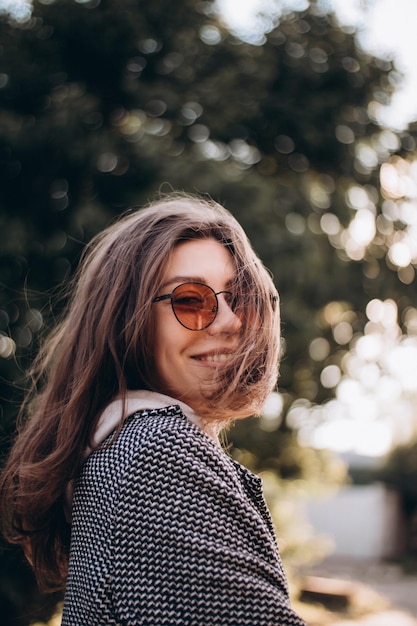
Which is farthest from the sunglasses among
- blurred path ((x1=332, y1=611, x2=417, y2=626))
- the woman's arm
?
blurred path ((x1=332, y1=611, x2=417, y2=626))

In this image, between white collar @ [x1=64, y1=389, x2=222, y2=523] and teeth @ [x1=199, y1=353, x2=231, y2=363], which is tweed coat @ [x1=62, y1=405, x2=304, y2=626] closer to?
white collar @ [x1=64, y1=389, x2=222, y2=523]

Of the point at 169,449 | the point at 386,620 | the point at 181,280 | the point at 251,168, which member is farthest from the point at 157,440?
the point at 386,620

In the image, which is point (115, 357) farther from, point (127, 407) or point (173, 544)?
point (173, 544)

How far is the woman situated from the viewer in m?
1.09

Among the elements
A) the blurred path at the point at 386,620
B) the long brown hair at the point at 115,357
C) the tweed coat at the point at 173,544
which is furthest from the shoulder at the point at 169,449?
the blurred path at the point at 386,620

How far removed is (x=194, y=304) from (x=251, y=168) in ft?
24.0

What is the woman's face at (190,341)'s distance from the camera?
144 cm

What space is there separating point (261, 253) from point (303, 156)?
298cm

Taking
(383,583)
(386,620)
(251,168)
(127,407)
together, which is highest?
(127,407)

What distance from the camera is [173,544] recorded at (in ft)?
3.59

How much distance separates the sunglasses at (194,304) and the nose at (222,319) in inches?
0.5

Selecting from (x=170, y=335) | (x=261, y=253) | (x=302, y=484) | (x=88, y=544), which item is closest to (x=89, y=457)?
(x=88, y=544)

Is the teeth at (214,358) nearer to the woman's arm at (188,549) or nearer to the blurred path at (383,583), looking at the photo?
the woman's arm at (188,549)

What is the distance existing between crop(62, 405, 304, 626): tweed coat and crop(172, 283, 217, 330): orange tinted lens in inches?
10.0
